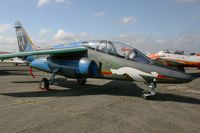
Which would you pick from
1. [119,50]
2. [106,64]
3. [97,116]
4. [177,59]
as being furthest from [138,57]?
[177,59]

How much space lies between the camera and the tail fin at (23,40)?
54.2ft

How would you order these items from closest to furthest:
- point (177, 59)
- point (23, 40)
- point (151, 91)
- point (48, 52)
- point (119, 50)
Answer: point (151, 91), point (119, 50), point (48, 52), point (23, 40), point (177, 59)

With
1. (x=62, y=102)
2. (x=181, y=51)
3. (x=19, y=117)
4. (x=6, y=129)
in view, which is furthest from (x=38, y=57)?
(x=181, y=51)

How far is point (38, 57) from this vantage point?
42.9 feet

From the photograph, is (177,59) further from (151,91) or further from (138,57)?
(151,91)

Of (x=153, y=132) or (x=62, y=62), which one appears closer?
(x=153, y=132)

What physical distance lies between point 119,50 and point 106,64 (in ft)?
3.06

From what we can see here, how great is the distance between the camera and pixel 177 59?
23.8 m

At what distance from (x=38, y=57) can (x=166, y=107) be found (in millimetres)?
8742

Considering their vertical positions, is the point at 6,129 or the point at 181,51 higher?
the point at 181,51

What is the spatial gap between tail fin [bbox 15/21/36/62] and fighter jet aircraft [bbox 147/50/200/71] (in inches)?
546

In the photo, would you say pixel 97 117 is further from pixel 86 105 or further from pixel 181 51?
pixel 181 51

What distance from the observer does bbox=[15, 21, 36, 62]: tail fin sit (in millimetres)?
16531

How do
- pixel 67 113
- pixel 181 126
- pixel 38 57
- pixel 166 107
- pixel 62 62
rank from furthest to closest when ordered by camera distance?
pixel 38 57
pixel 62 62
pixel 166 107
pixel 67 113
pixel 181 126
